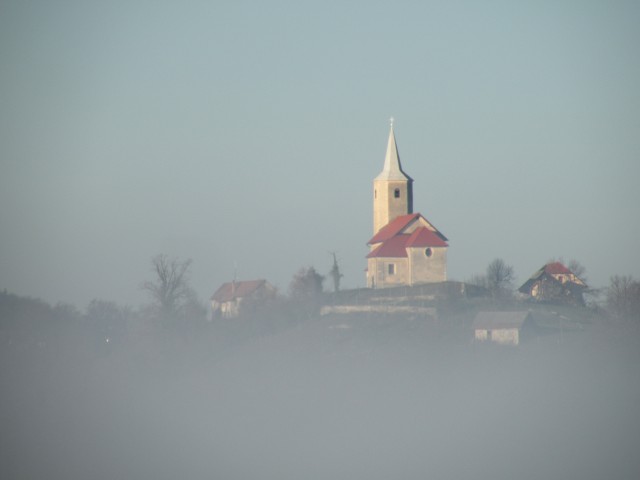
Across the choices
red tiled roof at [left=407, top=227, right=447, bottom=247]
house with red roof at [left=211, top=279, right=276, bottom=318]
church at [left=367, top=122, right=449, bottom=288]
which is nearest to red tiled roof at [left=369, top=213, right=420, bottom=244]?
church at [left=367, top=122, right=449, bottom=288]

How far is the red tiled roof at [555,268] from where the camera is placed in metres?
84.1

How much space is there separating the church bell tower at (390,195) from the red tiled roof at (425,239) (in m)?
4.48

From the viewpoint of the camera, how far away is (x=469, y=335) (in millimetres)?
71312

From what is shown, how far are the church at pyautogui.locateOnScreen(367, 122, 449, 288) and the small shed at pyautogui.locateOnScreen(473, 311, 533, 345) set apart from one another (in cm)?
914

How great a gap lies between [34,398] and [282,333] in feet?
59.3

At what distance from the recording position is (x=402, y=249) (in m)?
81.4

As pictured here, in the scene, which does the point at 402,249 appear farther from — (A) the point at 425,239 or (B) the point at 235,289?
(B) the point at 235,289

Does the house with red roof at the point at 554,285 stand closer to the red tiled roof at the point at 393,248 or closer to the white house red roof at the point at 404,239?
the white house red roof at the point at 404,239

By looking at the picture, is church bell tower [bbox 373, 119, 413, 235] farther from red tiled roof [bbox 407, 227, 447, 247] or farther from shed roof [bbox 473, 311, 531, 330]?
shed roof [bbox 473, 311, 531, 330]

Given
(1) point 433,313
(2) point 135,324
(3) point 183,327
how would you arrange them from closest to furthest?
(1) point 433,313
(3) point 183,327
(2) point 135,324

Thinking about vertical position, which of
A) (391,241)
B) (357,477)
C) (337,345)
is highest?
(391,241)

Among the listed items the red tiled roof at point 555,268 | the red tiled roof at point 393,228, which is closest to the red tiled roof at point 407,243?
the red tiled roof at point 393,228

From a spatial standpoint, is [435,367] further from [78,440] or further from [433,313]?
[78,440]

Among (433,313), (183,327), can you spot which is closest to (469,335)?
(433,313)
